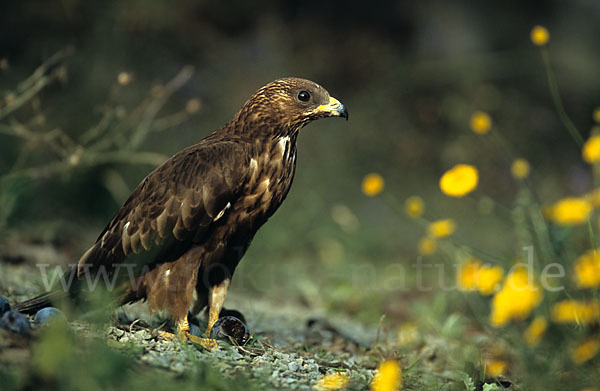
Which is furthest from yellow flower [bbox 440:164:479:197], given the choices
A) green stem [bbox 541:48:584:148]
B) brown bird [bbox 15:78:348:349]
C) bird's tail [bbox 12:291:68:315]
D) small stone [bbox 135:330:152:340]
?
bird's tail [bbox 12:291:68:315]

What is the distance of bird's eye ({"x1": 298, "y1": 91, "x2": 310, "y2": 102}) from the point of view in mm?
3365

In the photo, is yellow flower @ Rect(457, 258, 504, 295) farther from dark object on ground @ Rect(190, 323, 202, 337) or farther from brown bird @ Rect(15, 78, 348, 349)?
dark object on ground @ Rect(190, 323, 202, 337)

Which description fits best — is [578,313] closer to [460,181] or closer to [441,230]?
[460,181]

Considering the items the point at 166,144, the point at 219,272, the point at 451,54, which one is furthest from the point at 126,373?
the point at 451,54

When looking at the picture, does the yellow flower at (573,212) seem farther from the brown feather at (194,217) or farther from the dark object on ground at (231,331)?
the dark object on ground at (231,331)

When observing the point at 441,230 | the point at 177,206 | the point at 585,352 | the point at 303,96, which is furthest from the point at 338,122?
the point at 585,352

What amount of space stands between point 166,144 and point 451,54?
423cm

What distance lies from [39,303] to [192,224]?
30.4 inches

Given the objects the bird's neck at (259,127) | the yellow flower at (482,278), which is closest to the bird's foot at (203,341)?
the bird's neck at (259,127)

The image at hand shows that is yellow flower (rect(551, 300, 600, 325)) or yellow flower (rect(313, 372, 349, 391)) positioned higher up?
yellow flower (rect(551, 300, 600, 325))

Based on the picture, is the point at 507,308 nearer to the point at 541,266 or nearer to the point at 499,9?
the point at 541,266

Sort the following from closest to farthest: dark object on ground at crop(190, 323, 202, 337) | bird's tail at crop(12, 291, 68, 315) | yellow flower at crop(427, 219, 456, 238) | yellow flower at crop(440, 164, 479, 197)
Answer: bird's tail at crop(12, 291, 68, 315) → dark object on ground at crop(190, 323, 202, 337) → yellow flower at crop(440, 164, 479, 197) → yellow flower at crop(427, 219, 456, 238)

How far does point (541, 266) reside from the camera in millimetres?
3494

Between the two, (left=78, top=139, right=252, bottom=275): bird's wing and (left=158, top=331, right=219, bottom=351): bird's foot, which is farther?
(left=78, top=139, right=252, bottom=275): bird's wing
